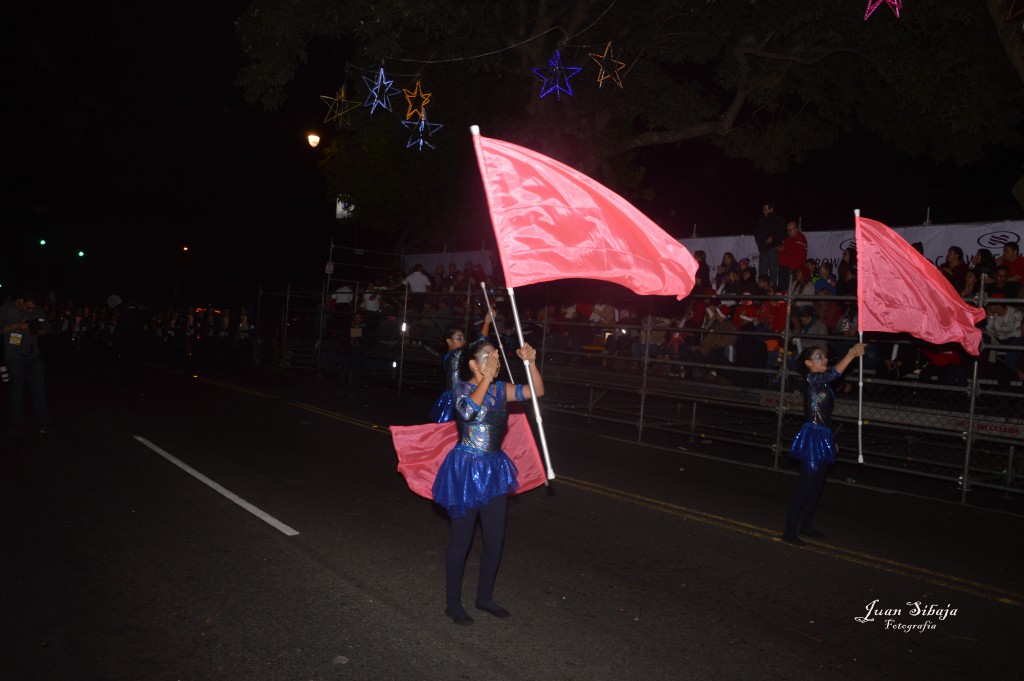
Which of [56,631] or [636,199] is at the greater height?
[636,199]

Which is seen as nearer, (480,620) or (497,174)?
(480,620)

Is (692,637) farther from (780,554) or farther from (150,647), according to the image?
→ (150,647)

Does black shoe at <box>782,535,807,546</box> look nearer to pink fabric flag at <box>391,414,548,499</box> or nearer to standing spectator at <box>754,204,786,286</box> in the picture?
pink fabric flag at <box>391,414,548,499</box>

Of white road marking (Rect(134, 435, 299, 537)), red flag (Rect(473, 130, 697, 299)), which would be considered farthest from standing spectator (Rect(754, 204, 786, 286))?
white road marking (Rect(134, 435, 299, 537))

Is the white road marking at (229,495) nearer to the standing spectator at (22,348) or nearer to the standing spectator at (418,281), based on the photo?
the standing spectator at (22,348)

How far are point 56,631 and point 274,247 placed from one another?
142ft

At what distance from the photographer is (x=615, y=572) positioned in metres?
6.08

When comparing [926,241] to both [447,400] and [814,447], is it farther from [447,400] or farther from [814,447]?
[447,400]

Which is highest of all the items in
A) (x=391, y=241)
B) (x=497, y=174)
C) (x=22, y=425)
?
(x=391, y=241)

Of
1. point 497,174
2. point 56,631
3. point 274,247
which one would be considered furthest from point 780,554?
point 274,247

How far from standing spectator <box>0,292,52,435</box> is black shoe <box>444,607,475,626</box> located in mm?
8475

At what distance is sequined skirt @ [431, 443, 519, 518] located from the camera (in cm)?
482

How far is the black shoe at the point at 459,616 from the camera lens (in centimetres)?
488

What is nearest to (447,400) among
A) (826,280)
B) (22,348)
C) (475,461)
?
(475,461)
